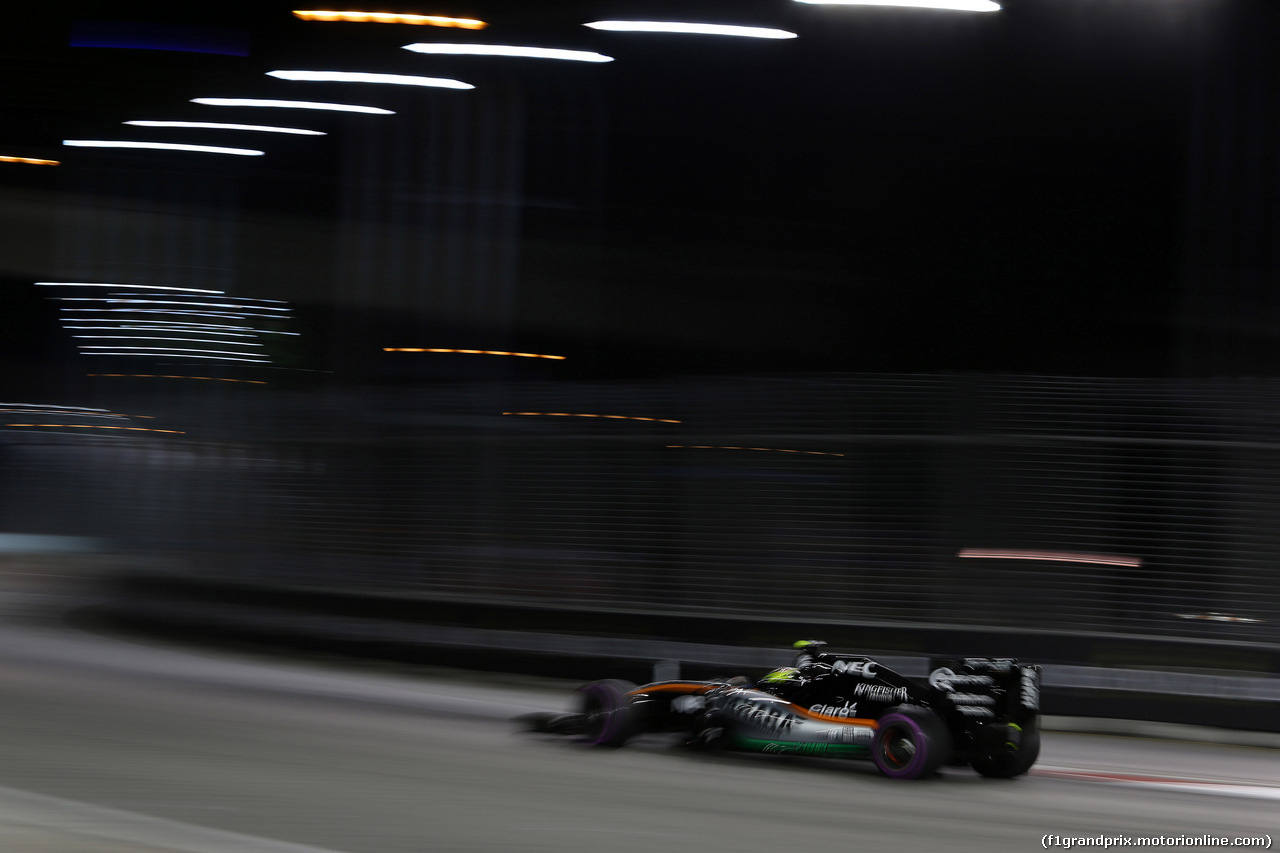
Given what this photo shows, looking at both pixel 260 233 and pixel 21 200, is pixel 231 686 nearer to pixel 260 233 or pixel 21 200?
pixel 260 233

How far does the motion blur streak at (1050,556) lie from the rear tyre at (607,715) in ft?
14.4

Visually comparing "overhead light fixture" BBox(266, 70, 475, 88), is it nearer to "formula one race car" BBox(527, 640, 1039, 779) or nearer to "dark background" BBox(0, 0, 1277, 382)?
"dark background" BBox(0, 0, 1277, 382)

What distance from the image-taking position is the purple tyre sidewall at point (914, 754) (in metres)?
8.48

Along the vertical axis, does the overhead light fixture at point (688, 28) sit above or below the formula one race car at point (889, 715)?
above

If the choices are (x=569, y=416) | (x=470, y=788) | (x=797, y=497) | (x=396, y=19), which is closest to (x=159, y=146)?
(x=396, y=19)

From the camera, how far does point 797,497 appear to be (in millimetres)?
13453

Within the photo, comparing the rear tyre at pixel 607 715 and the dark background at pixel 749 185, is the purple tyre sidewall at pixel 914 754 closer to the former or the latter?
the rear tyre at pixel 607 715

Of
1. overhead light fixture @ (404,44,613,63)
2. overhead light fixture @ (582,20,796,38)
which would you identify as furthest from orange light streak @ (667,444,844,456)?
overhead light fixture @ (582,20,796,38)

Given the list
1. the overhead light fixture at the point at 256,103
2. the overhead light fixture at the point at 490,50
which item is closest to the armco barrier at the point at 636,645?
the overhead light fixture at the point at 490,50

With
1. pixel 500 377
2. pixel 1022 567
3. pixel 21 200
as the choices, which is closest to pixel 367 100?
pixel 500 377

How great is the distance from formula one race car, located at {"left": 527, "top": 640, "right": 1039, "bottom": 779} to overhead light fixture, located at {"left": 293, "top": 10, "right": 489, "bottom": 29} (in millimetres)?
14188

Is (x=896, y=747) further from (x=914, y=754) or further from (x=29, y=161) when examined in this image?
(x=29, y=161)

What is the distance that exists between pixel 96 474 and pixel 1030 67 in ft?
61.6

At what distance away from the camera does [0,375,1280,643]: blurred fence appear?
12.3 m
